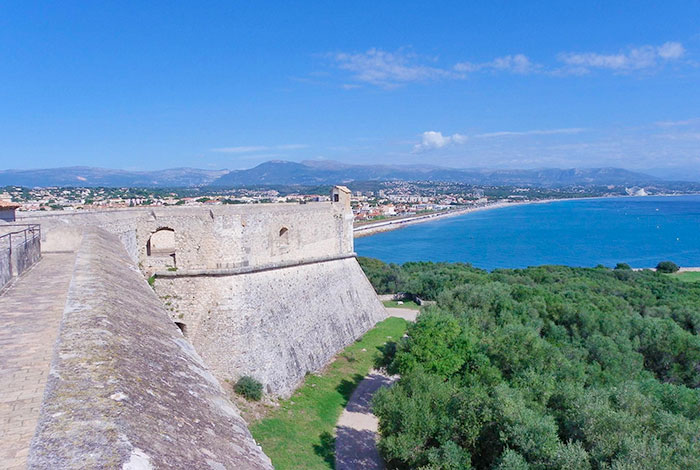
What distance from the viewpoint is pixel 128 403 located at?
273cm

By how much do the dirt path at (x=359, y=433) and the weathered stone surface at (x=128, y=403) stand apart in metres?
10.4

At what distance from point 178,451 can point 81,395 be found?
0.69 metres

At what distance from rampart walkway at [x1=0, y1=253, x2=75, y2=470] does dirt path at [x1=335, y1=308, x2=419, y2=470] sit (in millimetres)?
9224

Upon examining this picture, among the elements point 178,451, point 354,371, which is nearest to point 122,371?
point 178,451

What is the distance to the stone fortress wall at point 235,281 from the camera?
15109 millimetres

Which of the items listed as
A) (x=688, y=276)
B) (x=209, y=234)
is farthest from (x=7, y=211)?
(x=688, y=276)

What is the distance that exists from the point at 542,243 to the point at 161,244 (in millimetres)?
80968

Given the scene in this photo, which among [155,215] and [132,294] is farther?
[155,215]

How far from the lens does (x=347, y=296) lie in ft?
74.3

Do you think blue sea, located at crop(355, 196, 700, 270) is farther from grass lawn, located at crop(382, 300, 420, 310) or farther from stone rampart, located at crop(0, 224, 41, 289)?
stone rampart, located at crop(0, 224, 41, 289)

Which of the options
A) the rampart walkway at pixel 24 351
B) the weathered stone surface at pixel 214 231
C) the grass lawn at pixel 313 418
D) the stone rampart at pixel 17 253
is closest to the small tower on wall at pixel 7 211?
the weathered stone surface at pixel 214 231

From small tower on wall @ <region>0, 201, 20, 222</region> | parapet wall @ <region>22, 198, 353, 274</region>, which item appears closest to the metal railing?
parapet wall @ <region>22, 198, 353, 274</region>

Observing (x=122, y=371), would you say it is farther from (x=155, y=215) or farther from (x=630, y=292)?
(x=630, y=292)

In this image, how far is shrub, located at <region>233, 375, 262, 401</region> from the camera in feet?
47.3
